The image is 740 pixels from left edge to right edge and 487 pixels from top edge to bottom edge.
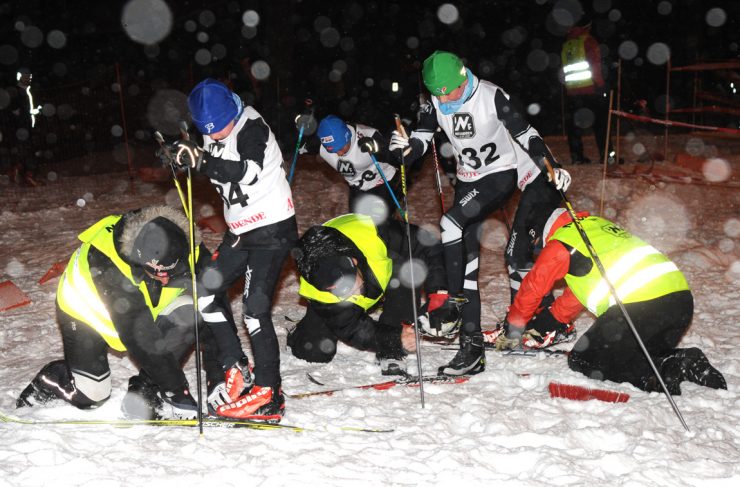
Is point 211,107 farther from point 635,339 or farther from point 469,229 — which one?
point 635,339

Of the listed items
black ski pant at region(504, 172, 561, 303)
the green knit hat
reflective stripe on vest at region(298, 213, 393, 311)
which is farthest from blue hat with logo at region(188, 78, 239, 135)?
black ski pant at region(504, 172, 561, 303)

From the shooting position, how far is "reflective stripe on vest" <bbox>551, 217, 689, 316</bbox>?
3.92 m

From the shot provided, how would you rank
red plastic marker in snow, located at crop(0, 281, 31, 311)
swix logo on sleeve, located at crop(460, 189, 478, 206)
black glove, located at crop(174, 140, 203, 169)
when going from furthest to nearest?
red plastic marker in snow, located at crop(0, 281, 31, 311)
swix logo on sleeve, located at crop(460, 189, 478, 206)
black glove, located at crop(174, 140, 203, 169)

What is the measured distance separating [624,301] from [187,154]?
99.6 inches

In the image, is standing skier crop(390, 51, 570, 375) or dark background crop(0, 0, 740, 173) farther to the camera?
dark background crop(0, 0, 740, 173)

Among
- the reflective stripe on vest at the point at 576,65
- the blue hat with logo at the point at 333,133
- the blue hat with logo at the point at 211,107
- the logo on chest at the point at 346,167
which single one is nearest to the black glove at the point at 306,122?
the blue hat with logo at the point at 333,133

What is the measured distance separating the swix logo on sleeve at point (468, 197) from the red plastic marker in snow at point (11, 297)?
145 inches

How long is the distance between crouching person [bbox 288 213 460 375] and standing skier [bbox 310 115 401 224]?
0.84 m

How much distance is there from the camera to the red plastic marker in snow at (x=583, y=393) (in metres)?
3.75

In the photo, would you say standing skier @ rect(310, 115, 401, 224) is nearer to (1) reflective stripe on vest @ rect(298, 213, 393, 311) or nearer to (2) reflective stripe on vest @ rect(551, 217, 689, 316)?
(1) reflective stripe on vest @ rect(298, 213, 393, 311)

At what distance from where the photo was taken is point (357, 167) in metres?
6.00

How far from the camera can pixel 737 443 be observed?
10.8 ft

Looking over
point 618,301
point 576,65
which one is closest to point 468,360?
point 618,301

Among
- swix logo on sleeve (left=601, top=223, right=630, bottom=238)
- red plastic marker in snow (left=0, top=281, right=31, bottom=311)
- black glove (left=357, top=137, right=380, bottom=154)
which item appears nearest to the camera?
swix logo on sleeve (left=601, top=223, right=630, bottom=238)
